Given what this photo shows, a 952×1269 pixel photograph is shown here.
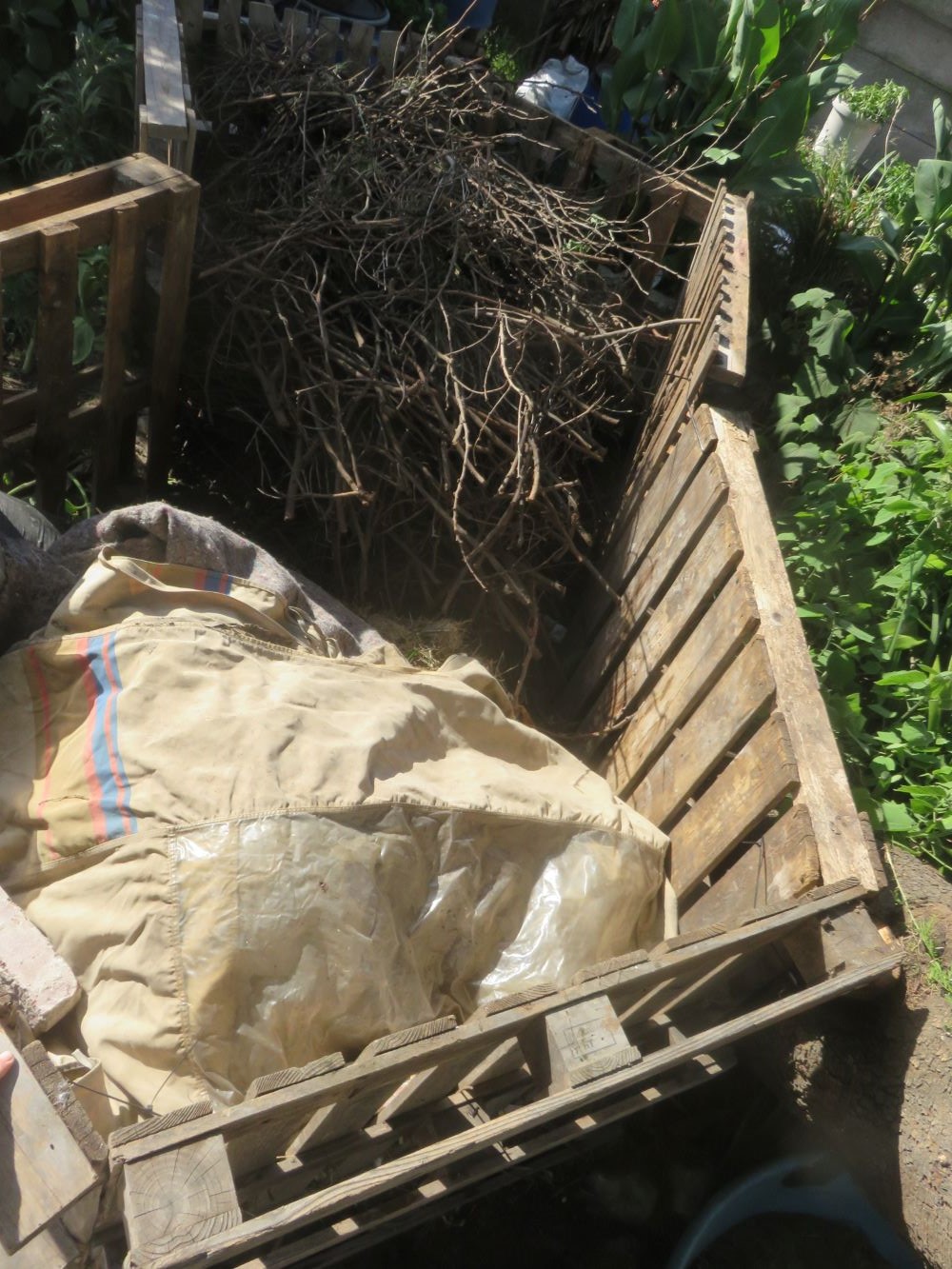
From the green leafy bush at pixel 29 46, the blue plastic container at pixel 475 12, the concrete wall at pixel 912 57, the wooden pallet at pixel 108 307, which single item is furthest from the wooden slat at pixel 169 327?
the concrete wall at pixel 912 57

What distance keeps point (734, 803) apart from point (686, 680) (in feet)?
1.61

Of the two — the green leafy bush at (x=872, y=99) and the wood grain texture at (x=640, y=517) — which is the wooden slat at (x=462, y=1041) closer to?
the wood grain texture at (x=640, y=517)

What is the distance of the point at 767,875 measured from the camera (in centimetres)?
239

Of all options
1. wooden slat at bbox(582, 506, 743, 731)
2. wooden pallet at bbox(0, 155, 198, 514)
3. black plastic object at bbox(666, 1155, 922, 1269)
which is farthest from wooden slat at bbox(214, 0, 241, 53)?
black plastic object at bbox(666, 1155, 922, 1269)

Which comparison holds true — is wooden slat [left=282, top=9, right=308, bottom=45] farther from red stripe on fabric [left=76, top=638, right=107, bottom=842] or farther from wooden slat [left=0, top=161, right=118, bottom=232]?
red stripe on fabric [left=76, top=638, right=107, bottom=842]

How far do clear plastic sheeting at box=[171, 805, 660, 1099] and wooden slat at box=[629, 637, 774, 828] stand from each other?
1.50 ft

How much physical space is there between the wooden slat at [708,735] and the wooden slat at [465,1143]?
0.72 m

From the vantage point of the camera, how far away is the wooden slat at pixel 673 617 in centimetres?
285

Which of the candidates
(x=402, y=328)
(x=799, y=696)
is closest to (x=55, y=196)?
(x=402, y=328)

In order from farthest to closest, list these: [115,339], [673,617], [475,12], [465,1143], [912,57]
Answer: [912,57] < [475,12] < [673,617] < [115,339] < [465,1143]

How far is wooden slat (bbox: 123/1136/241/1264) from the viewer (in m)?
1.26

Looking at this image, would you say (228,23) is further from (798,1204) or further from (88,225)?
(798,1204)

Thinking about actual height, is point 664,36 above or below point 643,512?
above

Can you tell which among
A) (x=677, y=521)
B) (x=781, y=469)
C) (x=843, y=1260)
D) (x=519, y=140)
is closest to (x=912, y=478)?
(x=781, y=469)
